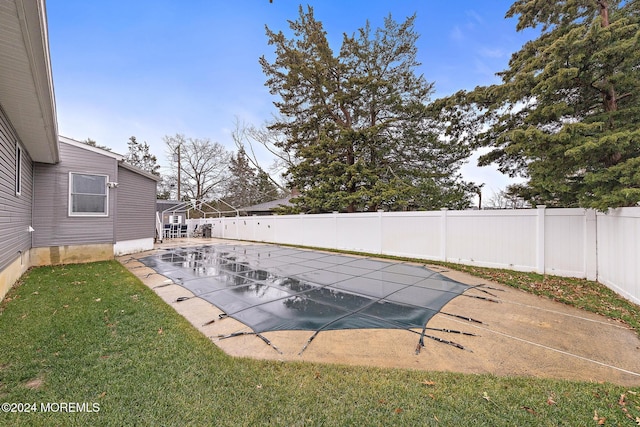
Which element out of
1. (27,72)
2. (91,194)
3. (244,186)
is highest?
(244,186)

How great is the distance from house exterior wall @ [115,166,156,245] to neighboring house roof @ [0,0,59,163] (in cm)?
446

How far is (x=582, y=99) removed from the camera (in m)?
6.73

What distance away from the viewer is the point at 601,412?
2.02 metres

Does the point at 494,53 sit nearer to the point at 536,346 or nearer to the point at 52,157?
the point at 536,346

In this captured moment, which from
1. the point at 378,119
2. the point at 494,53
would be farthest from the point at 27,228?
the point at 494,53

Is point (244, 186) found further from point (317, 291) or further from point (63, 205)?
point (317, 291)

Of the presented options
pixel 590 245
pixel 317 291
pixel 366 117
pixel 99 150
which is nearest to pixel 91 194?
pixel 99 150

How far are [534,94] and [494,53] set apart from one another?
15.5 ft

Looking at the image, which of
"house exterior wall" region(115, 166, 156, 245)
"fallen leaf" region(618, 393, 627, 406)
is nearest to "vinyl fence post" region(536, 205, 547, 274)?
"fallen leaf" region(618, 393, 627, 406)

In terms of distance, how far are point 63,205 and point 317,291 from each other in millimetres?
8338

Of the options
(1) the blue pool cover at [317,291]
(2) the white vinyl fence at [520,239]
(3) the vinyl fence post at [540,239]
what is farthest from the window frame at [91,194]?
(3) the vinyl fence post at [540,239]

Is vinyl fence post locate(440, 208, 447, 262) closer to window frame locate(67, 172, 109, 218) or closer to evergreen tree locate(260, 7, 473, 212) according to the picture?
evergreen tree locate(260, 7, 473, 212)

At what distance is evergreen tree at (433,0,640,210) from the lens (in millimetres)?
5199

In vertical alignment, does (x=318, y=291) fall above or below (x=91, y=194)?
below
